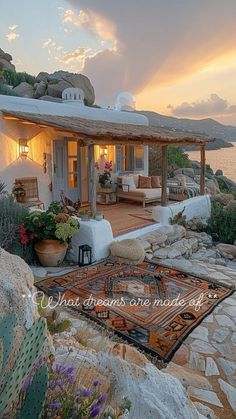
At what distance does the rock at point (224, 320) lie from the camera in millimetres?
4666

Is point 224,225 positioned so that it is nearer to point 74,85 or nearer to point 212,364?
point 212,364

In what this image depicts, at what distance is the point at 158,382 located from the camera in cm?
238

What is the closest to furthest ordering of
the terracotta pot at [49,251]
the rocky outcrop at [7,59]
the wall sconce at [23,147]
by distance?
the terracotta pot at [49,251] < the wall sconce at [23,147] < the rocky outcrop at [7,59]

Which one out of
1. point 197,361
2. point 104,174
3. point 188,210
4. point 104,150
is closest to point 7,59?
point 104,150

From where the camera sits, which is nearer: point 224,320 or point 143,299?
point 224,320

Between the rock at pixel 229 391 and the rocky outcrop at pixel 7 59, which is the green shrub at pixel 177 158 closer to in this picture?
the rocky outcrop at pixel 7 59

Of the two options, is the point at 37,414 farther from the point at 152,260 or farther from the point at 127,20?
the point at 127,20

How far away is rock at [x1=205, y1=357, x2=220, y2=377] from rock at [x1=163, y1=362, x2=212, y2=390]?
136mm

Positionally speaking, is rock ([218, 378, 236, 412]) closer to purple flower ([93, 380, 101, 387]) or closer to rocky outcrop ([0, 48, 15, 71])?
purple flower ([93, 380, 101, 387])

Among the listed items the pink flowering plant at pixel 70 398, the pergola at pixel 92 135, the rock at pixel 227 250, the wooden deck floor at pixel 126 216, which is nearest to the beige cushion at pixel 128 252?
the wooden deck floor at pixel 126 216

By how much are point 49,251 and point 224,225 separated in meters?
5.79

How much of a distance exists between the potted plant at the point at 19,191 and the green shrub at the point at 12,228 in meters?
1.88

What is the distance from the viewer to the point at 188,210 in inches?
417

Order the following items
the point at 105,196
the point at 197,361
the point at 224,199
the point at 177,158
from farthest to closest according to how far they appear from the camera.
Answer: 1. the point at 177,158
2. the point at 224,199
3. the point at 105,196
4. the point at 197,361
